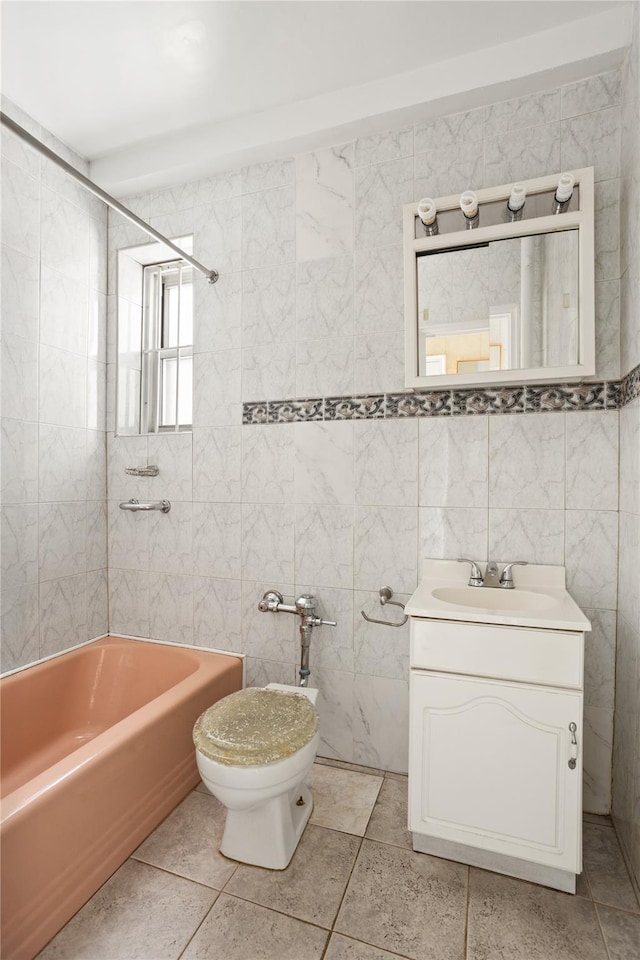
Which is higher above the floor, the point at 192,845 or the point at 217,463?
the point at 217,463

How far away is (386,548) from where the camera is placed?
2.01m

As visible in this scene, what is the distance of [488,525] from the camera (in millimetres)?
1886

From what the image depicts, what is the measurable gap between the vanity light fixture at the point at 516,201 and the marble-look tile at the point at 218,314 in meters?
1.15

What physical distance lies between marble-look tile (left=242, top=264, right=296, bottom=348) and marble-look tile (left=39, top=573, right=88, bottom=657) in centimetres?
139

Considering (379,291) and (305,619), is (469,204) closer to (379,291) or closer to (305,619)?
(379,291)

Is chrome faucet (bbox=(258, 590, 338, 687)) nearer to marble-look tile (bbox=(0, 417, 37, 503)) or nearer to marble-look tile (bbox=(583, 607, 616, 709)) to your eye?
marble-look tile (bbox=(583, 607, 616, 709))

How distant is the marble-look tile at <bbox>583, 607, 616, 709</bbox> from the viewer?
175 cm

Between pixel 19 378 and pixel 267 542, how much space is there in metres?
1.24

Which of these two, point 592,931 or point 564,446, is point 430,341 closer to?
point 564,446

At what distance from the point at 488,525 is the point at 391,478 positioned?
41 centimetres

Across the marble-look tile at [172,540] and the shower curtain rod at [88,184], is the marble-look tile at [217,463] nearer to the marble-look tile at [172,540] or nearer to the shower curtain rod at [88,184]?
the marble-look tile at [172,540]

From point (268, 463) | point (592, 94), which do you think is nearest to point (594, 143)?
point (592, 94)

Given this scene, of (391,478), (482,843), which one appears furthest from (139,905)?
(391,478)

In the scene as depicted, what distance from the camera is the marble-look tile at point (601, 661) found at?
1.75 m
